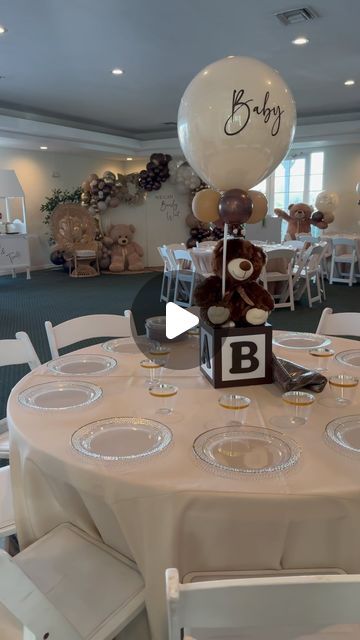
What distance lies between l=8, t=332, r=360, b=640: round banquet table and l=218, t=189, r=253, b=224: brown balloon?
29.6 inches

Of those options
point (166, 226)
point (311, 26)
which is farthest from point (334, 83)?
point (166, 226)

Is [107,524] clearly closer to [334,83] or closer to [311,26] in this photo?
[311,26]

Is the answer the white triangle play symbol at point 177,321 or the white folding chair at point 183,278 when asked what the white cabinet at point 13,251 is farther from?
the white triangle play symbol at point 177,321

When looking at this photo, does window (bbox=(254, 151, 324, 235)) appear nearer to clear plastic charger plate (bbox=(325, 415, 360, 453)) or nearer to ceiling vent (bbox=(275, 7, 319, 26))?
ceiling vent (bbox=(275, 7, 319, 26))

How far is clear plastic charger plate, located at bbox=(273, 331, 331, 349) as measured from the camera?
2.08m

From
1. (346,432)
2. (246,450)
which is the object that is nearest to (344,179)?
(346,432)

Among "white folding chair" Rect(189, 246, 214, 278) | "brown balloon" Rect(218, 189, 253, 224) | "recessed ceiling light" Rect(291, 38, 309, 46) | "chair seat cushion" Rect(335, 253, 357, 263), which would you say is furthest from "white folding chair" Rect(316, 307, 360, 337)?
"chair seat cushion" Rect(335, 253, 357, 263)

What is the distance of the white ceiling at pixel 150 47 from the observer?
12.6 ft

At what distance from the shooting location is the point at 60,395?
1582 mm

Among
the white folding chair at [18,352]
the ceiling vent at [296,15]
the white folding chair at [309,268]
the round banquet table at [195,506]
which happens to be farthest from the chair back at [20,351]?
the white folding chair at [309,268]

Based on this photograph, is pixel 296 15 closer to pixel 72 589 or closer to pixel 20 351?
pixel 20 351

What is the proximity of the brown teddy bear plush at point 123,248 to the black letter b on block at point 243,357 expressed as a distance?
907 cm

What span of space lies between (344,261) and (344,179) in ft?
9.06

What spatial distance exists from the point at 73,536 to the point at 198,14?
4.13 metres
